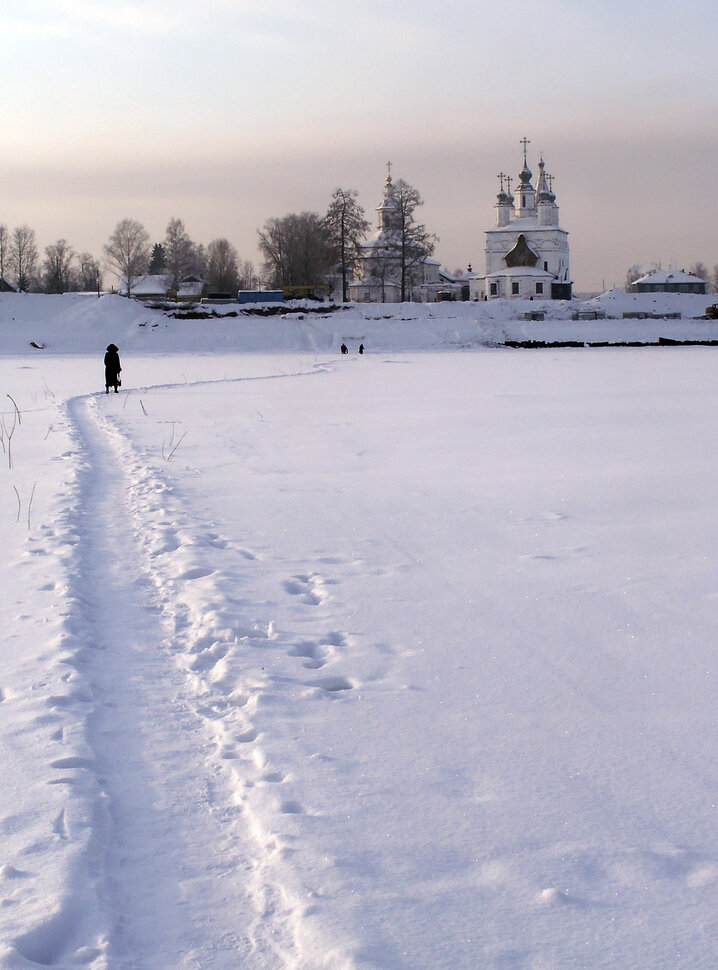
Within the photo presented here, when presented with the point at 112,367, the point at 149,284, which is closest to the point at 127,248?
the point at 149,284

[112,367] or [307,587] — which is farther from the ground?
[112,367]

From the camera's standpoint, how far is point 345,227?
74.4 meters

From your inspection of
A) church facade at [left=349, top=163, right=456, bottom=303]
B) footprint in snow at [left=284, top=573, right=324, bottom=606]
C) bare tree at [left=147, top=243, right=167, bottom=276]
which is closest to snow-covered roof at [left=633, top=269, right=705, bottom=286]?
Result: church facade at [left=349, top=163, right=456, bottom=303]

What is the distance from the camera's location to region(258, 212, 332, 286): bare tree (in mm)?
81688

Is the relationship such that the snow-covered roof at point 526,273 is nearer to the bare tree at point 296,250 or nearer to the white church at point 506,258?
the white church at point 506,258

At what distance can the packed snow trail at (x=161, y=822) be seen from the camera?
10.2ft

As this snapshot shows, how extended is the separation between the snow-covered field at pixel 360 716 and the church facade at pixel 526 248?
69.6 m

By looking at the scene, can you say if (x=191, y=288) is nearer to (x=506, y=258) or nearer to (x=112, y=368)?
(x=506, y=258)

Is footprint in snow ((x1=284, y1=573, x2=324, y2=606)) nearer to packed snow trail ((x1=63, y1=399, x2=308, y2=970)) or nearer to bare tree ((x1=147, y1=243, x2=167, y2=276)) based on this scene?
packed snow trail ((x1=63, y1=399, x2=308, y2=970))

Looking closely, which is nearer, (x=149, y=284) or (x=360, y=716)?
(x=360, y=716)

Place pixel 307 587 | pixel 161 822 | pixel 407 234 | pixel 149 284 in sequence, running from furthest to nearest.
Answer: pixel 149 284 < pixel 407 234 < pixel 307 587 < pixel 161 822

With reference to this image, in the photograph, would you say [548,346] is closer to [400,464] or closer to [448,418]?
[448,418]

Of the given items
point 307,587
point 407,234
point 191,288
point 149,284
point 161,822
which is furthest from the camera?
point 149,284

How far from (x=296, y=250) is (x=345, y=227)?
9.96 m
